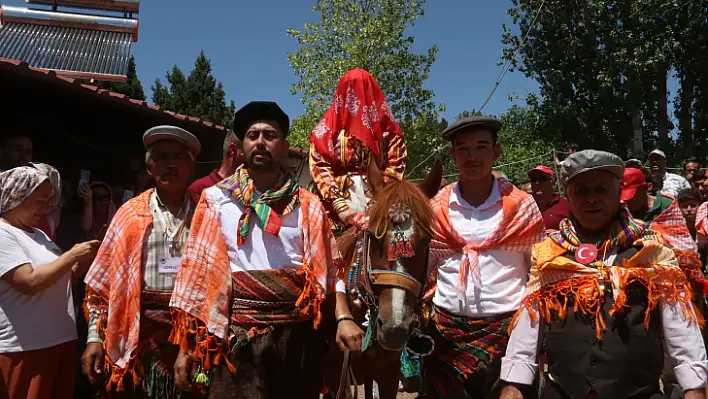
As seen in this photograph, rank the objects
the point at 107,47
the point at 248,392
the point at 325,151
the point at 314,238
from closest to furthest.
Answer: the point at 248,392, the point at 314,238, the point at 325,151, the point at 107,47

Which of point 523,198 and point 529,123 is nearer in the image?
point 523,198

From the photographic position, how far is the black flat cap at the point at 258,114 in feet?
9.91

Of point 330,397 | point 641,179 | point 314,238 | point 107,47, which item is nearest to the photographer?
point 314,238

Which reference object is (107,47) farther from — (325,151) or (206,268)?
(206,268)

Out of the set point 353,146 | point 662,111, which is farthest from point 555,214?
point 662,111

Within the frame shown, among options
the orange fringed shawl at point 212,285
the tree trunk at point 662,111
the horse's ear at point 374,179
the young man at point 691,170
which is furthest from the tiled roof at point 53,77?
the tree trunk at point 662,111

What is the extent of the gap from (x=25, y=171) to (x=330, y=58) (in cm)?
1951

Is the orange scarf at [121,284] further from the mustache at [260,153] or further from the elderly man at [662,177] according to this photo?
the elderly man at [662,177]

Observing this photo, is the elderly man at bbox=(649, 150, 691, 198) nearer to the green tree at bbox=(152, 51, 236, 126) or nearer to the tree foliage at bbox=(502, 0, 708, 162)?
the tree foliage at bbox=(502, 0, 708, 162)

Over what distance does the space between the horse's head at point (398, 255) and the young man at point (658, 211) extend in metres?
1.77

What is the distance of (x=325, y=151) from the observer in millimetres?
4766

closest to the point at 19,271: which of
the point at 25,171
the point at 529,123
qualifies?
the point at 25,171

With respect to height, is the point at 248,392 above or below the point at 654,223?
below

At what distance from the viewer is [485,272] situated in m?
3.17
